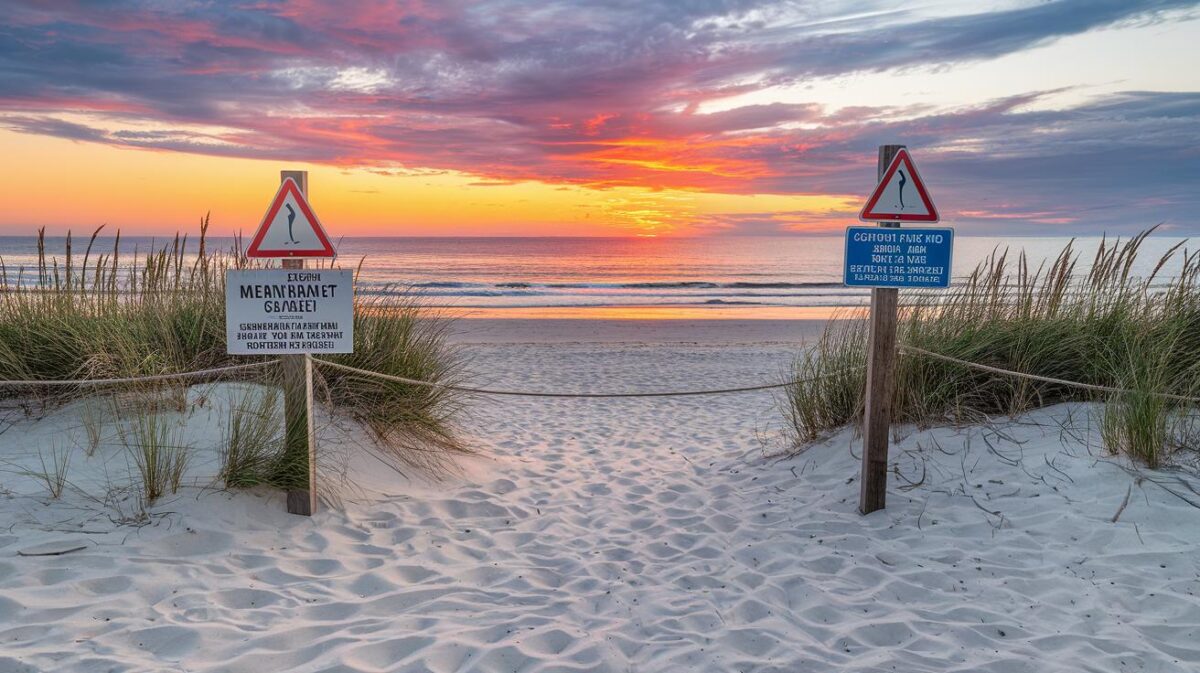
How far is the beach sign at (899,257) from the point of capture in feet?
16.3

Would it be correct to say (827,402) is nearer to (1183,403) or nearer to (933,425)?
(933,425)

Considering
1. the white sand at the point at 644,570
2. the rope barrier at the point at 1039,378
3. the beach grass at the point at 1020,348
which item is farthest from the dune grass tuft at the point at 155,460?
the rope barrier at the point at 1039,378

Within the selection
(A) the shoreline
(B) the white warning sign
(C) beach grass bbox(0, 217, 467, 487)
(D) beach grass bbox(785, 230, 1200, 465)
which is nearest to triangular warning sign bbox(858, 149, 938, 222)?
(D) beach grass bbox(785, 230, 1200, 465)

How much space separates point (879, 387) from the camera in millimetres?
5129

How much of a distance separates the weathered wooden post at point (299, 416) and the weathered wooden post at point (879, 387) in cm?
379

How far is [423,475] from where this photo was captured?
241 inches

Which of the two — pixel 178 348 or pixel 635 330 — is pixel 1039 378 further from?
pixel 635 330

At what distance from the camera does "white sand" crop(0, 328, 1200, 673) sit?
3383 millimetres

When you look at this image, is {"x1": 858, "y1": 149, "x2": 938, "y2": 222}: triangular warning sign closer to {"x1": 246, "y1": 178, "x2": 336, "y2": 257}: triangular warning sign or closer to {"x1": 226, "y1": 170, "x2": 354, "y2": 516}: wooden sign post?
{"x1": 226, "y1": 170, "x2": 354, "y2": 516}: wooden sign post

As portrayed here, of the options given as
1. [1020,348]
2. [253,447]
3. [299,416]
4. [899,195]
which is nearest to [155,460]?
[253,447]

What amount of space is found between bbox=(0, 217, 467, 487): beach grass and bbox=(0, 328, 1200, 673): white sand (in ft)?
1.37

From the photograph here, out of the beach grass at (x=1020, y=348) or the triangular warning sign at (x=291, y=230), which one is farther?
the beach grass at (x=1020, y=348)

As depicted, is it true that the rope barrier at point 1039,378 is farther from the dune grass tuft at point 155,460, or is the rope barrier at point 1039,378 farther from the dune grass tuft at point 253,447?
the dune grass tuft at point 155,460

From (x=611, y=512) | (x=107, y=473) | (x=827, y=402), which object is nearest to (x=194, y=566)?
(x=107, y=473)
